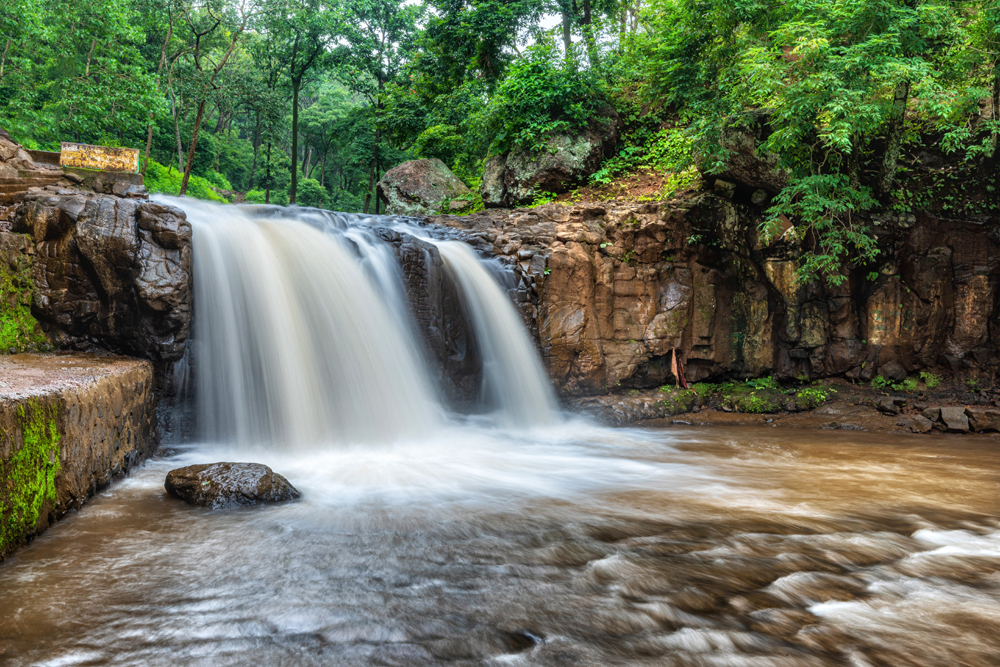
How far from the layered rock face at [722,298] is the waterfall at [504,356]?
329 millimetres

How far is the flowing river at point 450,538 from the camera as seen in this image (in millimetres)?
2465

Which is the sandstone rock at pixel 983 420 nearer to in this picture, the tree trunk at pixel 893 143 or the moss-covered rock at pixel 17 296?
the tree trunk at pixel 893 143

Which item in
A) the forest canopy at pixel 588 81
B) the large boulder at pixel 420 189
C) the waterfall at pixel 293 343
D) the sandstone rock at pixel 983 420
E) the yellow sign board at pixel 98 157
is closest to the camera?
Answer: the waterfall at pixel 293 343

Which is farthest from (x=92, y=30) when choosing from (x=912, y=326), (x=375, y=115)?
(x=912, y=326)

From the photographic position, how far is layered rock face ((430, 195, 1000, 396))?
9.62m

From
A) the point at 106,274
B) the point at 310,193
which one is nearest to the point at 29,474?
the point at 106,274

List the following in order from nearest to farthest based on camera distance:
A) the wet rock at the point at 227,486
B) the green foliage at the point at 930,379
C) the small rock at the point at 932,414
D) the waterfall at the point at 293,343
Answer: the wet rock at the point at 227,486 < the waterfall at the point at 293,343 < the small rock at the point at 932,414 < the green foliage at the point at 930,379

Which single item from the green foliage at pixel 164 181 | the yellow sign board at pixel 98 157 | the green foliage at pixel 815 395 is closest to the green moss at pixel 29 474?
the yellow sign board at pixel 98 157

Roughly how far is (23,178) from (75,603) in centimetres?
587

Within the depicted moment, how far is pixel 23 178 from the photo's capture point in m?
6.39

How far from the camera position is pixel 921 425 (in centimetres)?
848

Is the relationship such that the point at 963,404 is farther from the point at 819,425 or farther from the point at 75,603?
the point at 75,603

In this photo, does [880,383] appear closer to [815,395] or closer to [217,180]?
[815,395]

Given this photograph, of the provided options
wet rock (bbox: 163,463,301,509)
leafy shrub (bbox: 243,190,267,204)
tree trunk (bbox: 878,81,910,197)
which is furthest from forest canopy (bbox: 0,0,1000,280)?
wet rock (bbox: 163,463,301,509)
